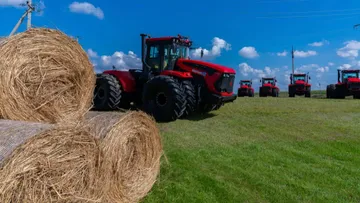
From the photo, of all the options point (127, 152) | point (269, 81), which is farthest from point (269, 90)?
point (127, 152)

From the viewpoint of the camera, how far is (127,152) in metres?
3.91

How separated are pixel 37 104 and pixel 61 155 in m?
1.48

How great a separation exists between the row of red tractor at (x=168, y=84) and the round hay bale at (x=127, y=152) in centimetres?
396

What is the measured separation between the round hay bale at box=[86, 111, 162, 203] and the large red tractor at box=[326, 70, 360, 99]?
18.4 metres

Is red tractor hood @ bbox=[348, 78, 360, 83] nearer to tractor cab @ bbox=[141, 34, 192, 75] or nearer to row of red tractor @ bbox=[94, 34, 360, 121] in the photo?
row of red tractor @ bbox=[94, 34, 360, 121]

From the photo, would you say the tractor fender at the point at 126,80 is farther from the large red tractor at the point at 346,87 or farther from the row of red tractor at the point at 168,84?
the large red tractor at the point at 346,87

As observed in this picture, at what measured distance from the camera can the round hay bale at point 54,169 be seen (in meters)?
2.50

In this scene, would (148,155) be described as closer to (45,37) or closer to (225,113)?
(45,37)

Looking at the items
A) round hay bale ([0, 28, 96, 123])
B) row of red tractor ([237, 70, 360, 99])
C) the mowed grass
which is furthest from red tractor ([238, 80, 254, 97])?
round hay bale ([0, 28, 96, 123])

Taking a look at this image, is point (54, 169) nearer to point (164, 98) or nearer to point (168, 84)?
point (168, 84)

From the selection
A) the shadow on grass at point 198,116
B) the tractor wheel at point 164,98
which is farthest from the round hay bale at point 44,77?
the shadow on grass at point 198,116

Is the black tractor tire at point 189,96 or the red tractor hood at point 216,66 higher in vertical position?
the red tractor hood at point 216,66

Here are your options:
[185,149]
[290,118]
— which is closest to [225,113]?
[290,118]

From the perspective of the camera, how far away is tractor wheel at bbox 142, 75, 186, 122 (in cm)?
826
